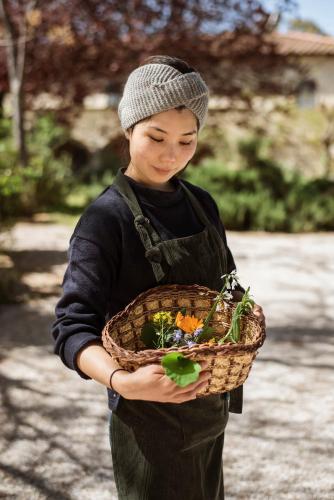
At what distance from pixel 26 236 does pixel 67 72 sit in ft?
12.4

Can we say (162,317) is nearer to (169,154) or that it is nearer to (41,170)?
(169,154)

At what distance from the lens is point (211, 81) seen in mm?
9656

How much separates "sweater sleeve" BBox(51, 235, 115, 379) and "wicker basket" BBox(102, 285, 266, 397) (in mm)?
41

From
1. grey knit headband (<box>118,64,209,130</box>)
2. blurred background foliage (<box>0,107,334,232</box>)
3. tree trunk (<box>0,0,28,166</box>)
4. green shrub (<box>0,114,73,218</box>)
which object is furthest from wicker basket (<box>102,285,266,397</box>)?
tree trunk (<box>0,0,28,166</box>)

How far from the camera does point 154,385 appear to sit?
97 cm

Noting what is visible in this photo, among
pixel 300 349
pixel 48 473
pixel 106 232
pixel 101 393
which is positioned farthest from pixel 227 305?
pixel 300 349

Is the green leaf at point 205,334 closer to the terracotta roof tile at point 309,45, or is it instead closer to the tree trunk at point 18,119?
the tree trunk at point 18,119

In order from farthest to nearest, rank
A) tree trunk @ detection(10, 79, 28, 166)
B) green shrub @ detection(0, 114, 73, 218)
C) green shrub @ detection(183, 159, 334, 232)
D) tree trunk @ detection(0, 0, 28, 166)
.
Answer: green shrub @ detection(0, 114, 73, 218) → green shrub @ detection(183, 159, 334, 232) → tree trunk @ detection(10, 79, 28, 166) → tree trunk @ detection(0, 0, 28, 166)

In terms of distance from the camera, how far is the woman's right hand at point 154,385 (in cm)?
97

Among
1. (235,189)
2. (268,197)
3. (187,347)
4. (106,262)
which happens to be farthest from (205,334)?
(235,189)

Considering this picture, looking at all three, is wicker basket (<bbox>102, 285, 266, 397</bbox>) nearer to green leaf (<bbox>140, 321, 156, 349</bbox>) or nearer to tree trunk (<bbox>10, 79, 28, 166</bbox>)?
green leaf (<bbox>140, 321, 156, 349</bbox>)

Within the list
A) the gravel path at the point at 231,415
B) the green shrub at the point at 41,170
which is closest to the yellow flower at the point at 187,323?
the gravel path at the point at 231,415

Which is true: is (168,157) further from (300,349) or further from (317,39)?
(317,39)

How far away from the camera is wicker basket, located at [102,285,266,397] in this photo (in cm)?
103
